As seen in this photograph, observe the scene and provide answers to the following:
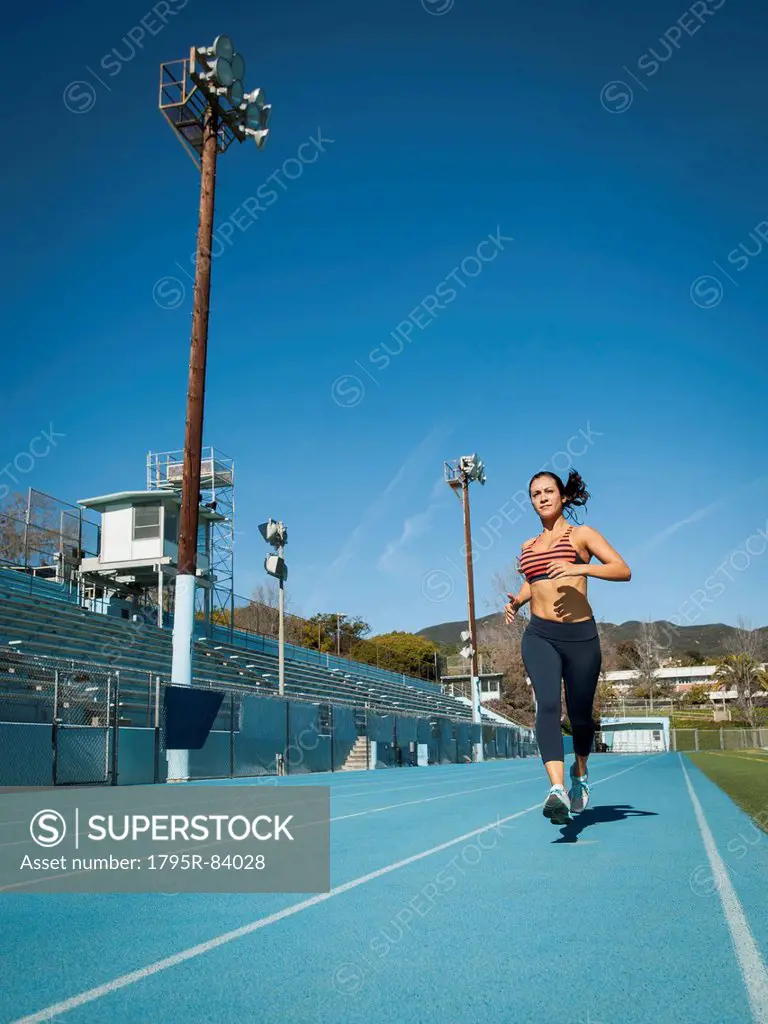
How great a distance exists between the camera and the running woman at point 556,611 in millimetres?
5836

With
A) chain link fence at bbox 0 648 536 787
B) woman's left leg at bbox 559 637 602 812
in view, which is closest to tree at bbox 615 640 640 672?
chain link fence at bbox 0 648 536 787

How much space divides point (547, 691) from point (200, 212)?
56.3 ft

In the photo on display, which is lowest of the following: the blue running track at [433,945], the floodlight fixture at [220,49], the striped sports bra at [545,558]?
the blue running track at [433,945]

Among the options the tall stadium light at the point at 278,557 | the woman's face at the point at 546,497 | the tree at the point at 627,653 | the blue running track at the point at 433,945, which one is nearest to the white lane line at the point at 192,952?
the blue running track at the point at 433,945

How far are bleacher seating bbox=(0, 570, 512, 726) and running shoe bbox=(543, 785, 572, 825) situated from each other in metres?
9.15

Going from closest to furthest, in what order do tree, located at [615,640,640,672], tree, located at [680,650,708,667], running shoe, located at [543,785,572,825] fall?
running shoe, located at [543,785,572,825], tree, located at [615,640,640,672], tree, located at [680,650,708,667]

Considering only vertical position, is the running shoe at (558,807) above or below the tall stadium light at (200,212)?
below

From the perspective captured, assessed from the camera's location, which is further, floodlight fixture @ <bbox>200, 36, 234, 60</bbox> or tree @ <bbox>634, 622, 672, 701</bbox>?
tree @ <bbox>634, 622, 672, 701</bbox>

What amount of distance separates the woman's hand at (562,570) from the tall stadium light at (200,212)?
12.2m

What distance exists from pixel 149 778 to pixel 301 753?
662 centimetres

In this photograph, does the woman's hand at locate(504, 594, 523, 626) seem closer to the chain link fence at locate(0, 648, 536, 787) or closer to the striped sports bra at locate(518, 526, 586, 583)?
the striped sports bra at locate(518, 526, 586, 583)

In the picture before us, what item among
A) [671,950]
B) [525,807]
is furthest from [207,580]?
[671,950]

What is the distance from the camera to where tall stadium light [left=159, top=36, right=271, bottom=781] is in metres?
17.4

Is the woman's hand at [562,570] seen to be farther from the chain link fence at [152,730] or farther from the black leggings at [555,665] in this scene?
the chain link fence at [152,730]
